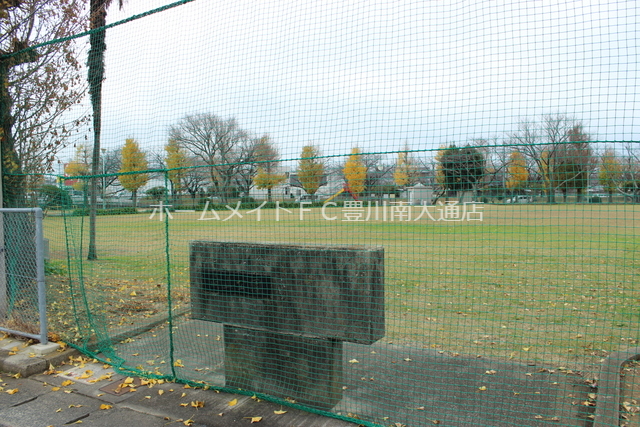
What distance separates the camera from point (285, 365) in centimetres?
368

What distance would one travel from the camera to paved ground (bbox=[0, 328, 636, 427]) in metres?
3.36

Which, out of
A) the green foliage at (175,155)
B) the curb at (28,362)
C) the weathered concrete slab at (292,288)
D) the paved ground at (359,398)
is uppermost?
the green foliage at (175,155)

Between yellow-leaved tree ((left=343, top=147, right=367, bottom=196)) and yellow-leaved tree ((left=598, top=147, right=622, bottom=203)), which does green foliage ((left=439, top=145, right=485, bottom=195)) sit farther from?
yellow-leaved tree ((left=598, top=147, right=622, bottom=203))

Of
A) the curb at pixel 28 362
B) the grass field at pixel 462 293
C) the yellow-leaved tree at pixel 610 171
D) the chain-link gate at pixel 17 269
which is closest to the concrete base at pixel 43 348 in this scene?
the curb at pixel 28 362

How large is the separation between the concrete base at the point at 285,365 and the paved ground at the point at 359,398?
14cm

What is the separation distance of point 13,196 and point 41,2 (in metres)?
2.69

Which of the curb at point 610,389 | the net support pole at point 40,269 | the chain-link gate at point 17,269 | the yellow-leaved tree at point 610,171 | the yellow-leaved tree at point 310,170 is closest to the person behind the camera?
the yellow-leaved tree at point 610,171

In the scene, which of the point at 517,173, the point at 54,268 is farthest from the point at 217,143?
the point at 54,268

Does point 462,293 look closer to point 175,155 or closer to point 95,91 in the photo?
point 175,155

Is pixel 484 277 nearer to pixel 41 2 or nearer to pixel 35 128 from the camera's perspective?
pixel 35 128

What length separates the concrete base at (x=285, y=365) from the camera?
353cm

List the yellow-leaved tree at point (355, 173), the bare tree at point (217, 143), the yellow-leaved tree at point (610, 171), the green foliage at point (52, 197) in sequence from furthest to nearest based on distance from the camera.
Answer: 1. the green foliage at point (52, 197)
2. the bare tree at point (217, 143)
3. the yellow-leaved tree at point (355, 173)
4. the yellow-leaved tree at point (610, 171)

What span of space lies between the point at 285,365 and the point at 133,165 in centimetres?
365

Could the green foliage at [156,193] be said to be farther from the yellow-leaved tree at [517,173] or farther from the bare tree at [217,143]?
the yellow-leaved tree at [517,173]
